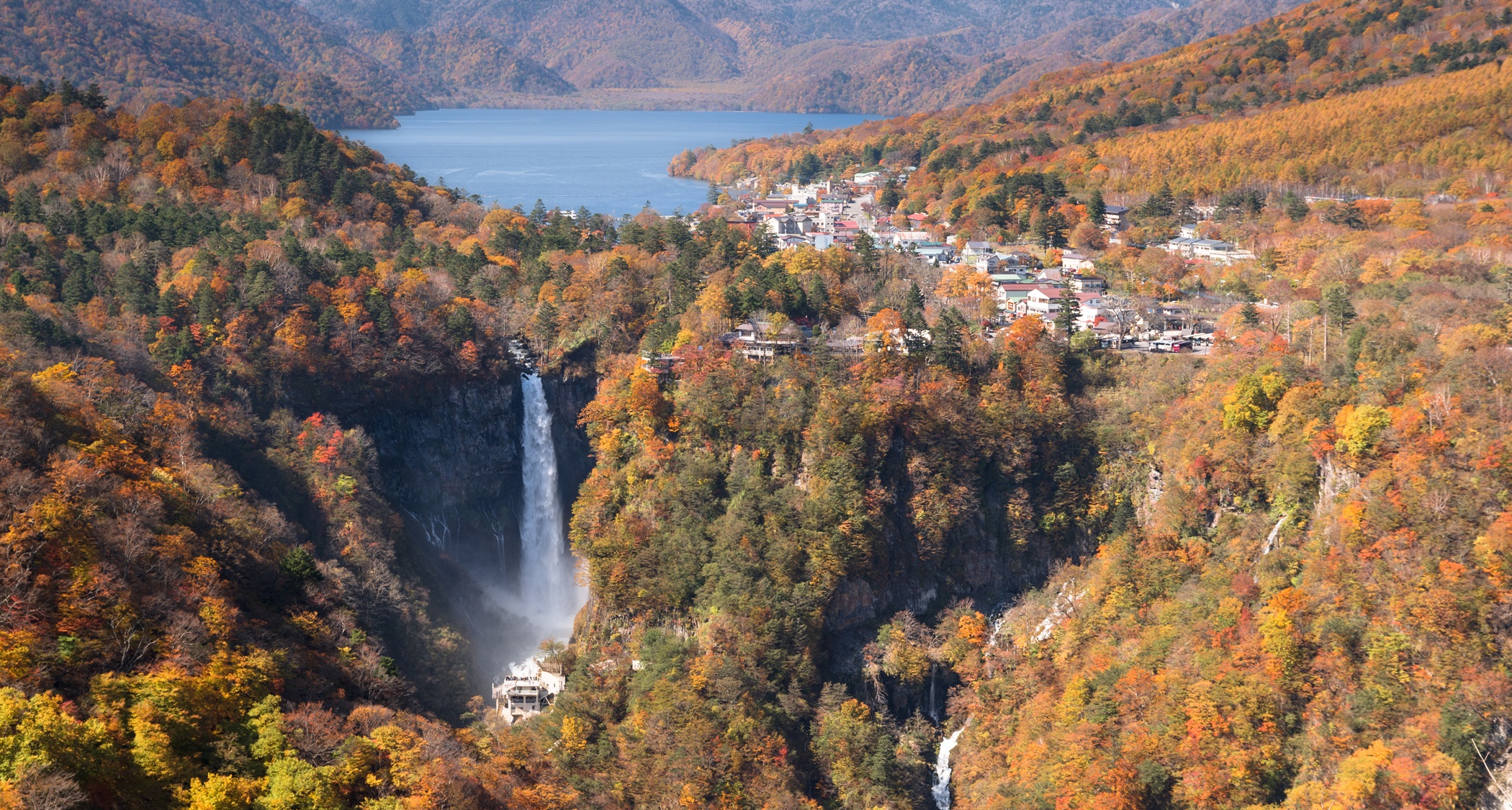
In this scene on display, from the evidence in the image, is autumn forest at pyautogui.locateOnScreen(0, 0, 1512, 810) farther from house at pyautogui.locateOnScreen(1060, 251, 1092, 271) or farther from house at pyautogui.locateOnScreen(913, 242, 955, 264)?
house at pyautogui.locateOnScreen(913, 242, 955, 264)

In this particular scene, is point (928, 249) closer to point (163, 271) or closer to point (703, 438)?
point (703, 438)

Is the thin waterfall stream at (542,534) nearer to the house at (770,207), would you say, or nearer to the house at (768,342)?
the house at (768,342)

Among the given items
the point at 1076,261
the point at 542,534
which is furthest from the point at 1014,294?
the point at 542,534

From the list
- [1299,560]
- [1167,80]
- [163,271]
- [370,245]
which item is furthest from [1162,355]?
[1167,80]

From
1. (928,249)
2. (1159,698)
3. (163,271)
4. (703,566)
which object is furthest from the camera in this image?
(928,249)

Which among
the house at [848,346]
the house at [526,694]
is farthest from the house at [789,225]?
the house at [526,694]

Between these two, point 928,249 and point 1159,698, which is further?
point 928,249
